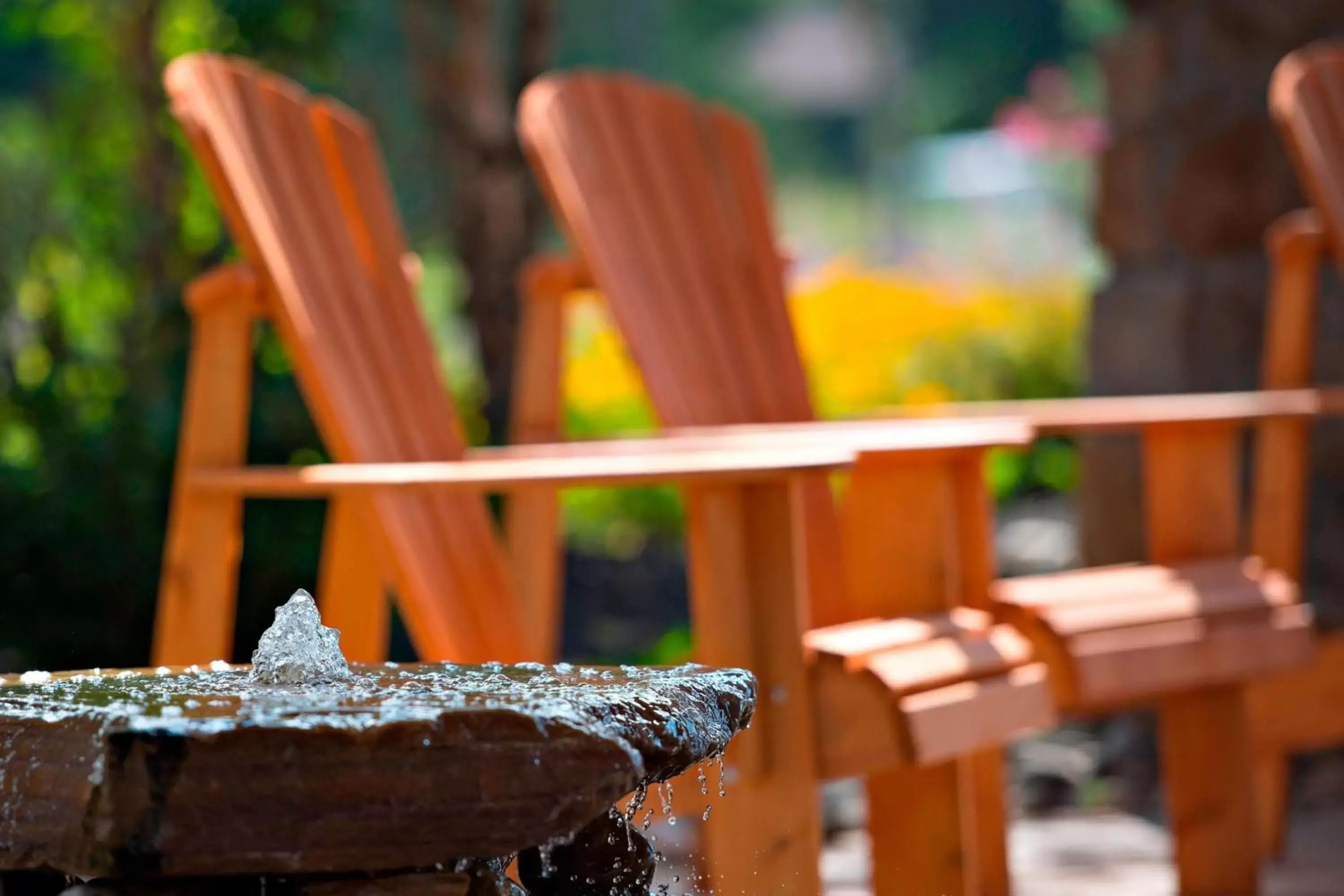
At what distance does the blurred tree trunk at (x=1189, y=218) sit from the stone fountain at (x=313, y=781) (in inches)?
119

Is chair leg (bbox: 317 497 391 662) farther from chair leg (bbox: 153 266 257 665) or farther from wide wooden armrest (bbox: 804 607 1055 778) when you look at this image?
wide wooden armrest (bbox: 804 607 1055 778)

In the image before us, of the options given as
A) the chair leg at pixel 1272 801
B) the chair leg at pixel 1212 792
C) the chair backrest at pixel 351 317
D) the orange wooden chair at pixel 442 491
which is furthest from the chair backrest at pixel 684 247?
the chair leg at pixel 1272 801

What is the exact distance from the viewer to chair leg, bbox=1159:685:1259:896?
2.79 meters

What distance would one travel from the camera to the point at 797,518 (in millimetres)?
2082

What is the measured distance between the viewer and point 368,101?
6.29 meters

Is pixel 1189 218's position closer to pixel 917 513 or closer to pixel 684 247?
pixel 684 247

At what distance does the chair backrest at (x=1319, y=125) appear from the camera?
3.49 m

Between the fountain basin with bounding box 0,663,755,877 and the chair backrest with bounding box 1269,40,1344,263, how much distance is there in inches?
97.4

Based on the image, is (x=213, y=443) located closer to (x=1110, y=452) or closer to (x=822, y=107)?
(x=1110, y=452)

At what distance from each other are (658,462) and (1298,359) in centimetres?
185

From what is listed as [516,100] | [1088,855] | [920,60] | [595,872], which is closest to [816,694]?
[595,872]

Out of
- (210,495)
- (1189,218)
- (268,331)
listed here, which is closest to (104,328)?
(268,331)

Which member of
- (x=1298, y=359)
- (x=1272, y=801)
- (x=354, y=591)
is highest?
(x=1298, y=359)

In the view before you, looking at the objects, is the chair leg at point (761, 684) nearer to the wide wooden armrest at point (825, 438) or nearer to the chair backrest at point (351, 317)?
the wide wooden armrest at point (825, 438)
